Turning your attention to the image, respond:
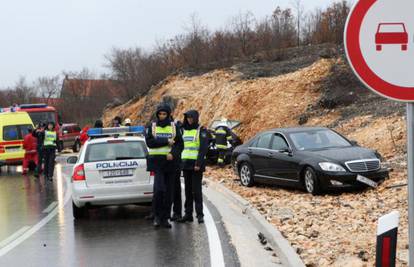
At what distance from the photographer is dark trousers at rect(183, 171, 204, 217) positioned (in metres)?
10.0

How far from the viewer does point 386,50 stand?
3.38m

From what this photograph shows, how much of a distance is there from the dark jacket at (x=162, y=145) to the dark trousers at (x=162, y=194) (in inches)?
4.1

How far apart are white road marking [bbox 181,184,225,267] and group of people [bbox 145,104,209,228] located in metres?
0.30

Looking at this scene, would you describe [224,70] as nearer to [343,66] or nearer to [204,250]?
[343,66]

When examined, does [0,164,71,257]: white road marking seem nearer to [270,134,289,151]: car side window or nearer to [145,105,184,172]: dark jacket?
[145,105,184,172]: dark jacket

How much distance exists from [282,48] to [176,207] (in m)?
28.2

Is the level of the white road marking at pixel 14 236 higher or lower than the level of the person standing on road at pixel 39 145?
lower

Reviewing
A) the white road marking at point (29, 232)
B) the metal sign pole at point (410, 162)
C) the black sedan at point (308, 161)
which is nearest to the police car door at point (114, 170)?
the white road marking at point (29, 232)

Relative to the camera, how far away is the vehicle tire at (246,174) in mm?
14766

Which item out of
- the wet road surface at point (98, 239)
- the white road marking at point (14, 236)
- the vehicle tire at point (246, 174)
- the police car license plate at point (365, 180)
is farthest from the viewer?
the vehicle tire at point (246, 174)

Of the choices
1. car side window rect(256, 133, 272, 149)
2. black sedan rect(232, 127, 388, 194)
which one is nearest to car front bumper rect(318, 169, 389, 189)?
black sedan rect(232, 127, 388, 194)

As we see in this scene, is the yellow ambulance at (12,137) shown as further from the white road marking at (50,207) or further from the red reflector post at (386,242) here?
the red reflector post at (386,242)

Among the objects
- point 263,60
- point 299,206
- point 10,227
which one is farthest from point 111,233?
point 263,60

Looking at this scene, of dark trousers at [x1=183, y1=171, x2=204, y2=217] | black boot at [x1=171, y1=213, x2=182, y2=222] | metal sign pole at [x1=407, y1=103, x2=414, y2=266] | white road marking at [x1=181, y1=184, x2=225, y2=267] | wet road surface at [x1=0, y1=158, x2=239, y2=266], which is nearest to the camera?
metal sign pole at [x1=407, y1=103, x2=414, y2=266]
